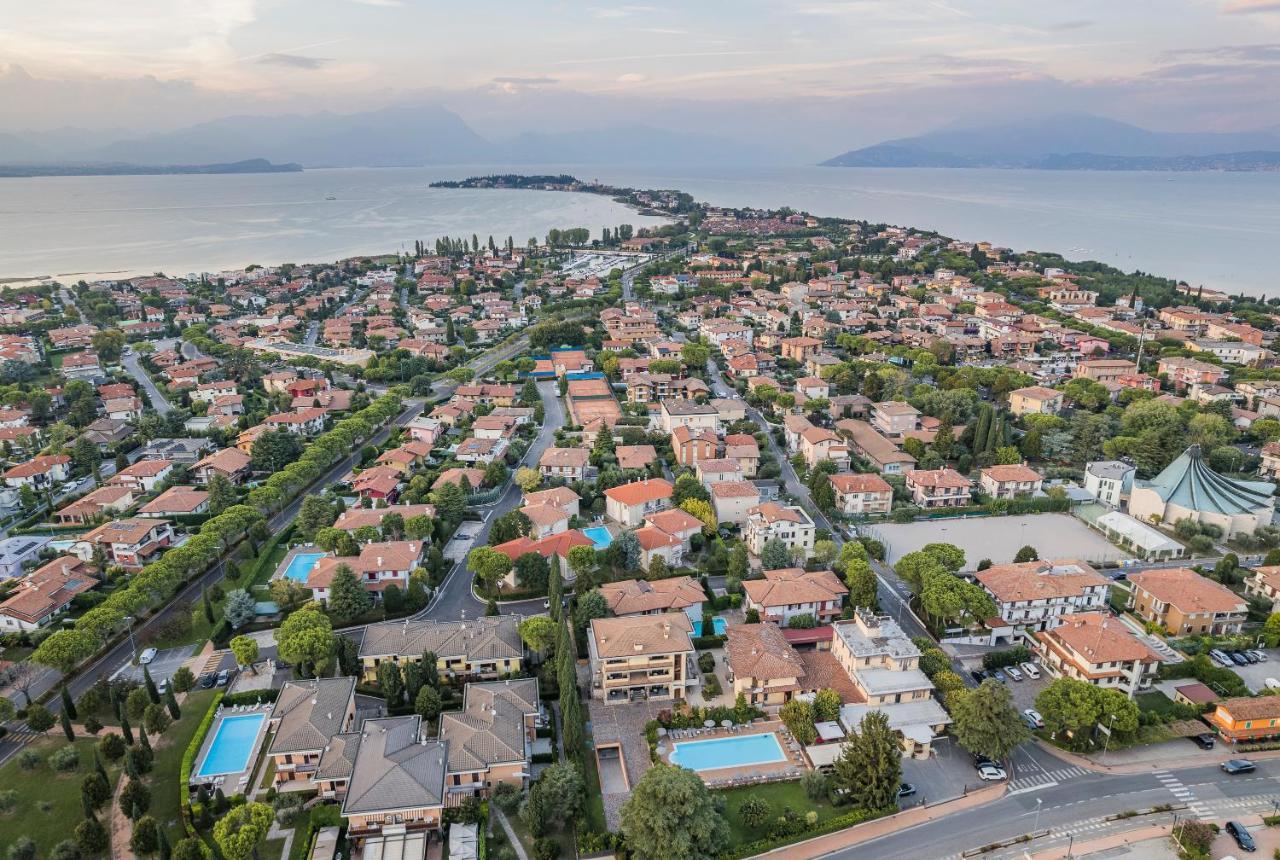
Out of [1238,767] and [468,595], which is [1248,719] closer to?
[1238,767]

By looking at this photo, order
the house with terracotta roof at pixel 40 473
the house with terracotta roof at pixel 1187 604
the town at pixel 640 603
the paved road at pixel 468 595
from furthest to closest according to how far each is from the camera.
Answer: the house with terracotta roof at pixel 40 473
the paved road at pixel 468 595
the house with terracotta roof at pixel 1187 604
the town at pixel 640 603

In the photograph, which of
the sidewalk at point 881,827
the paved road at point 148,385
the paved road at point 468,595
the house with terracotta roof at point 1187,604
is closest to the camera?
the sidewalk at point 881,827

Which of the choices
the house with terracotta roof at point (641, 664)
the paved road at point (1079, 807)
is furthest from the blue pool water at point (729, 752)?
the paved road at point (1079, 807)

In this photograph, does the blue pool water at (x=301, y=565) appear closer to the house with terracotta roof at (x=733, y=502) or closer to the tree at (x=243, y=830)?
the tree at (x=243, y=830)

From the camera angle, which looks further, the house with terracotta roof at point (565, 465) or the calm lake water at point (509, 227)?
the calm lake water at point (509, 227)

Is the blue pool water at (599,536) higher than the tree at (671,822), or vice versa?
the tree at (671,822)

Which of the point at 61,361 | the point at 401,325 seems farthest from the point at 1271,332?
the point at 61,361

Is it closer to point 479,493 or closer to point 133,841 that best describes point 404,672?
point 133,841
